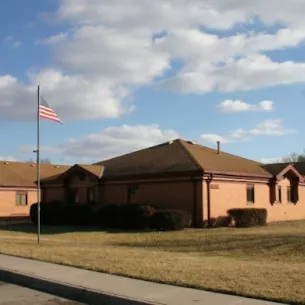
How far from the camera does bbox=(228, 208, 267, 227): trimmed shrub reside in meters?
29.2

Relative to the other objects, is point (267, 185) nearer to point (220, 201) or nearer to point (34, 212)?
point (220, 201)

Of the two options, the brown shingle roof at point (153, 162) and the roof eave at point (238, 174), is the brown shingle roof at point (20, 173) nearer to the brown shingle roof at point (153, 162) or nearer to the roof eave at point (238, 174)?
the brown shingle roof at point (153, 162)

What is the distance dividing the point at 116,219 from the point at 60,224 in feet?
17.7

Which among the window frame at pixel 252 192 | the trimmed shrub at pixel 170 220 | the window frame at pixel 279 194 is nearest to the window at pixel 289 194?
the window frame at pixel 279 194

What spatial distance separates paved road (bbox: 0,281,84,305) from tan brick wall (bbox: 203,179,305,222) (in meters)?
18.3

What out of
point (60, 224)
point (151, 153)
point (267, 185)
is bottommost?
point (60, 224)

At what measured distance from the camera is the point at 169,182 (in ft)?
96.2

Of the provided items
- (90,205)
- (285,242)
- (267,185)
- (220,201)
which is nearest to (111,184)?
(90,205)

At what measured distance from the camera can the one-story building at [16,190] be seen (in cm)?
4512

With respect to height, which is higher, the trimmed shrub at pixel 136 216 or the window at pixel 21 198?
the window at pixel 21 198

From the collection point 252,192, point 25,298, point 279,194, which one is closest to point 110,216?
point 252,192

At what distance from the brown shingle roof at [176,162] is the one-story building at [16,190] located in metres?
12.7

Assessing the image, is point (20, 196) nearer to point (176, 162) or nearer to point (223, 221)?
point (176, 162)

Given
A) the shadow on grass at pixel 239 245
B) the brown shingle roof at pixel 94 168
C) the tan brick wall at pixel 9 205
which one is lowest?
the shadow on grass at pixel 239 245
